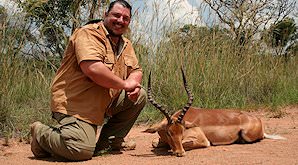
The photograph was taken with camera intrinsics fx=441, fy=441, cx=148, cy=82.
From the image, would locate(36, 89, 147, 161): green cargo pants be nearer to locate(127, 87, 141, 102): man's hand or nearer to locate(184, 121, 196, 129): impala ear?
locate(127, 87, 141, 102): man's hand

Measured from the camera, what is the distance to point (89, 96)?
12.5 ft

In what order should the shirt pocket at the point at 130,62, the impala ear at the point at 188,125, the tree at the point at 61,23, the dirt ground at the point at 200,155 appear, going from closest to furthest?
the dirt ground at the point at 200,155, the shirt pocket at the point at 130,62, the impala ear at the point at 188,125, the tree at the point at 61,23

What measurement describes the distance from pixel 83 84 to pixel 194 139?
1.18 meters

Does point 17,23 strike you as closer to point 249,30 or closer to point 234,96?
point 234,96

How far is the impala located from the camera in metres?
4.12

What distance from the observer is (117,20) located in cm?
392

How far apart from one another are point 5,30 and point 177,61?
8.97ft

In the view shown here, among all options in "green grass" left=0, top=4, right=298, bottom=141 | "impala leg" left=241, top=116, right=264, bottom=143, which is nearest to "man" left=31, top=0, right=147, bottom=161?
"green grass" left=0, top=4, right=298, bottom=141

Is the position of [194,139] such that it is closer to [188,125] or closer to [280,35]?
[188,125]

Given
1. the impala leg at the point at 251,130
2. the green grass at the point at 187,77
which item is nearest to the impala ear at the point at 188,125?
the impala leg at the point at 251,130

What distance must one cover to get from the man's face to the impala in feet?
2.09

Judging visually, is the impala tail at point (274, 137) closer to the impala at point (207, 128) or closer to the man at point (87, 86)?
the impala at point (207, 128)

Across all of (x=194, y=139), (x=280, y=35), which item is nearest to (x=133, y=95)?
(x=194, y=139)

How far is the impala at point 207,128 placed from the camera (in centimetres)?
412
